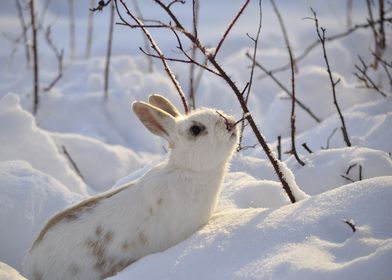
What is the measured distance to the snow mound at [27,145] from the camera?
385cm

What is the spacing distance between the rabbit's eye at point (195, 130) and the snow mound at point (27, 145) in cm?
175

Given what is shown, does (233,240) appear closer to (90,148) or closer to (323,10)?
(90,148)

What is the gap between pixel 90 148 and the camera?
5133mm

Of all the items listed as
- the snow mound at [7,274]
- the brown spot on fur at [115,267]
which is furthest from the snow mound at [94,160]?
the snow mound at [7,274]

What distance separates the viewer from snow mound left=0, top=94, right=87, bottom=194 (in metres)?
3.85

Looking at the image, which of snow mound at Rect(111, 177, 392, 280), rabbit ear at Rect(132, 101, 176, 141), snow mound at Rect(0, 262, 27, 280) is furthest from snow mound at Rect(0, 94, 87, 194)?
snow mound at Rect(111, 177, 392, 280)

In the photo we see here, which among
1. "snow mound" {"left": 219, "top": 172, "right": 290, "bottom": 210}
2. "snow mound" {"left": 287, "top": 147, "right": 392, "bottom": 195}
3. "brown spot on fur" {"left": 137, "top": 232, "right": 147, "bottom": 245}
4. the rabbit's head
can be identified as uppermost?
the rabbit's head

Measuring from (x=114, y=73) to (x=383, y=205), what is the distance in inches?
242

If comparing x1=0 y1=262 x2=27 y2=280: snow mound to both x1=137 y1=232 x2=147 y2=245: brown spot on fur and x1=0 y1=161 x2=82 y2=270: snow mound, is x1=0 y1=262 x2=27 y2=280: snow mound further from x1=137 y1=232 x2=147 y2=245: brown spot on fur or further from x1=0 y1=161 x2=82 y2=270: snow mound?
x1=0 y1=161 x2=82 y2=270: snow mound

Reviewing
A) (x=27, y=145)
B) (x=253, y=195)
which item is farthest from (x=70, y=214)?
(x=27, y=145)

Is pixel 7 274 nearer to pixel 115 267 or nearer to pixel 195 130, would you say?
pixel 115 267

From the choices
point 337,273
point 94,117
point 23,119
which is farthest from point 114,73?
point 337,273

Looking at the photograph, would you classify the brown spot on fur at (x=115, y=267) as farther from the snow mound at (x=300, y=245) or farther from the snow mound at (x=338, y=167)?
the snow mound at (x=338, y=167)

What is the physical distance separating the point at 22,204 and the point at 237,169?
1472 mm
